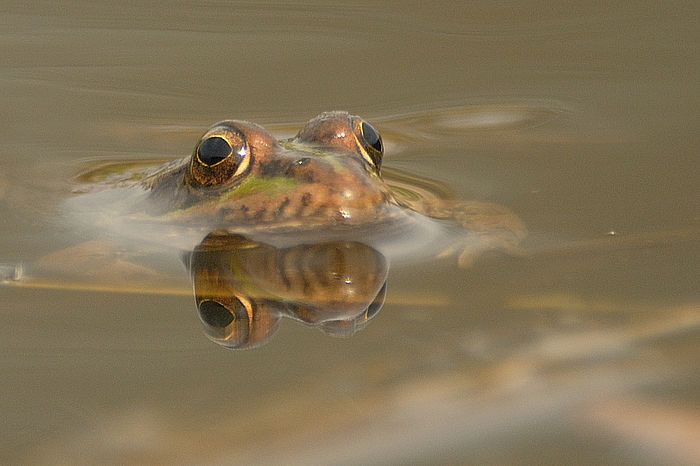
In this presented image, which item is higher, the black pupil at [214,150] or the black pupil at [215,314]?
the black pupil at [214,150]

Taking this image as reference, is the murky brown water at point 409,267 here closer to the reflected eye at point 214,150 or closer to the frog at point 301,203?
the frog at point 301,203

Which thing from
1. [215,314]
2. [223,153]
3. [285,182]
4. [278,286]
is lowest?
[215,314]

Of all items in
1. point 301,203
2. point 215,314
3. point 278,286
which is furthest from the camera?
point 301,203

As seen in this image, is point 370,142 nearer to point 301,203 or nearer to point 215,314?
point 301,203

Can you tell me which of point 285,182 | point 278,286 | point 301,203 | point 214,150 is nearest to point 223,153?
point 214,150

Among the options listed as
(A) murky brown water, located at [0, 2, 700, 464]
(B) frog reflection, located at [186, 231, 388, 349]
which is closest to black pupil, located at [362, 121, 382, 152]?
(A) murky brown water, located at [0, 2, 700, 464]

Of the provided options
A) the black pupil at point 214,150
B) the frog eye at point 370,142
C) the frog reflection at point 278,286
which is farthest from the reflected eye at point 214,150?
the frog eye at point 370,142

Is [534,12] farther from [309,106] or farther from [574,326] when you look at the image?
[574,326]
